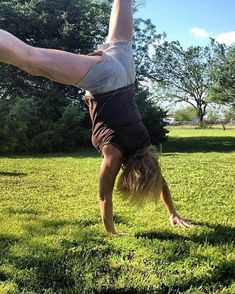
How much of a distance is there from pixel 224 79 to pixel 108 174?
2664cm

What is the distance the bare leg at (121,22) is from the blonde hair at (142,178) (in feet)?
3.03

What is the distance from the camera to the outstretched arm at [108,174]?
11.6ft

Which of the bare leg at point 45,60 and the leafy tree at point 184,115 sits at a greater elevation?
the leafy tree at point 184,115

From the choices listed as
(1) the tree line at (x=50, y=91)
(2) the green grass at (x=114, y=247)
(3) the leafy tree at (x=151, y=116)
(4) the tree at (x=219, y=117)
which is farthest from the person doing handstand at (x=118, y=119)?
(4) the tree at (x=219, y=117)

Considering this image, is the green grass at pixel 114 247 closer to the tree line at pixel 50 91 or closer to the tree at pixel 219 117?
the tree line at pixel 50 91

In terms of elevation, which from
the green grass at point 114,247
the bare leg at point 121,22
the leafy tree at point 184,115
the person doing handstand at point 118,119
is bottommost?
the green grass at point 114,247

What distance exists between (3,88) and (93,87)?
16530 mm

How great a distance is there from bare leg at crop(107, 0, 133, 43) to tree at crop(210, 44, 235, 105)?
26.1 meters

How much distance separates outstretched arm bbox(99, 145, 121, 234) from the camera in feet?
11.6

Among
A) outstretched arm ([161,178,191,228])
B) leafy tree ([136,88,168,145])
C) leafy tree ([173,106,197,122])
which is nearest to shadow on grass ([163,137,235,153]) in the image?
leafy tree ([136,88,168,145])

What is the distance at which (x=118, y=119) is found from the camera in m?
3.53

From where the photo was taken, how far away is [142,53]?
2794 centimetres

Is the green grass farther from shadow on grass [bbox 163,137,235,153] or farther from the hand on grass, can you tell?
shadow on grass [bbox 163,137,235,153]

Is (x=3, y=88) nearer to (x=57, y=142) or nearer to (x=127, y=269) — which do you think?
(x=57, y=142)
